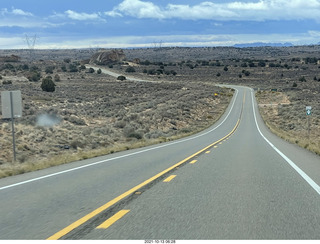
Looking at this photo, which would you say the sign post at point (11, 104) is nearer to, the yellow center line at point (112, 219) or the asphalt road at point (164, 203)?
the asphalt road at point (164, 203)

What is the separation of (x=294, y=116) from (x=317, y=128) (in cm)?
1238

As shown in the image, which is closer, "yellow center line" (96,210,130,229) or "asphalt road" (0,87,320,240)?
"asphalt road" (0,87,320,240)

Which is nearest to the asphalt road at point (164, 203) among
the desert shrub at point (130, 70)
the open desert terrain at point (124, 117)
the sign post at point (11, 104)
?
the open desert terrain at point (124, 117)

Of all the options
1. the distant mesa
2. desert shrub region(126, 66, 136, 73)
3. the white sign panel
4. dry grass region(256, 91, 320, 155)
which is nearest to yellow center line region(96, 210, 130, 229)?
the white sign panel

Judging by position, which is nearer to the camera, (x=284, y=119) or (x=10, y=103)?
(x=10, y=103)

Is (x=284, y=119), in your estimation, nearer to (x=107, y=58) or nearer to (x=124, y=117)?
(x=124, y=117)

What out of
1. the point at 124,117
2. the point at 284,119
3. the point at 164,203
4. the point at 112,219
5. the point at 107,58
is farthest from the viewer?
the point at 107,58

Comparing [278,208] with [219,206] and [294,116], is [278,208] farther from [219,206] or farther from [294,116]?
[294,116]

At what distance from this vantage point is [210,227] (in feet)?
18.6

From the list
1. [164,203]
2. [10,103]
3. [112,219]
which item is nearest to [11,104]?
[10,103]

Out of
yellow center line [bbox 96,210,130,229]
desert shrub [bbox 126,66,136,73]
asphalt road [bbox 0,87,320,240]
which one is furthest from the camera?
desert shrub [bbox 126,66,136,73]

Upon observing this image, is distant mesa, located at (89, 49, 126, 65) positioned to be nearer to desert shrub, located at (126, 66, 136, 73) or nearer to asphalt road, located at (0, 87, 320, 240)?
desert shrub, located at (126, 66, 136, 73)

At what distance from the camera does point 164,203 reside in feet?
24.0

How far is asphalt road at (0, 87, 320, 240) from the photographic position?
5562mm
